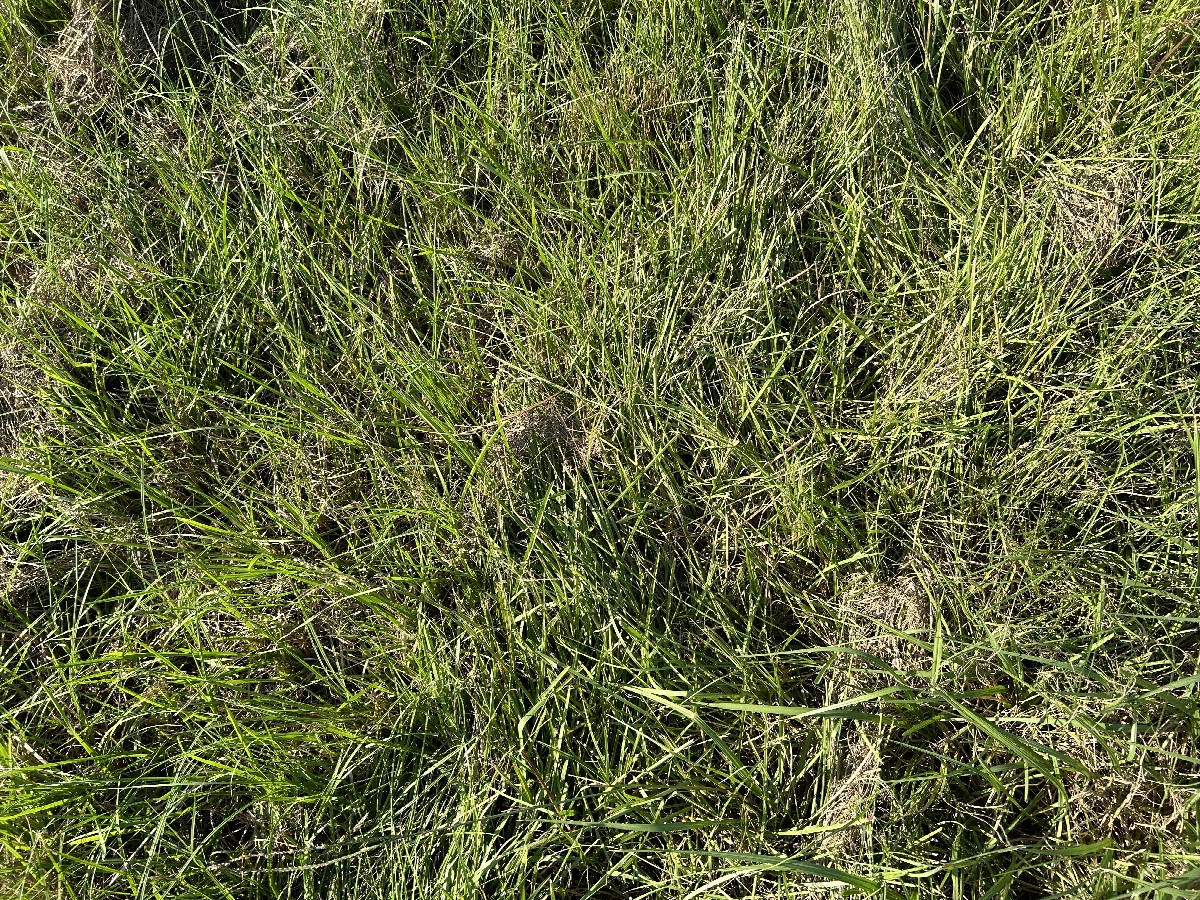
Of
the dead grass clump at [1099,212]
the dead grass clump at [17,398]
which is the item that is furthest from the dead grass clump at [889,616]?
the dead grass clump at [17,398]

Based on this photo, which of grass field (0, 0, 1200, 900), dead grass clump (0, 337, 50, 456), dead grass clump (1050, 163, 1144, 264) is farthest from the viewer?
dead grass clump (0, 337, 50, 456)

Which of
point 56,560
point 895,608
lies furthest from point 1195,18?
point 56,560

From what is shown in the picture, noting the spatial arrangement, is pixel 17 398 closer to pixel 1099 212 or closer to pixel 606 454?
pixel 606 454

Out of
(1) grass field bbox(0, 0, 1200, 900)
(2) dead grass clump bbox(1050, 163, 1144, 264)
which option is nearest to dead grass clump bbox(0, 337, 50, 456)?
(1) grass field bbox(0, 0, 1200, 900)

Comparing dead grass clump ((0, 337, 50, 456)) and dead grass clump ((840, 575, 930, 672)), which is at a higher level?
dead grass clump ((0, 337, 50, 456))

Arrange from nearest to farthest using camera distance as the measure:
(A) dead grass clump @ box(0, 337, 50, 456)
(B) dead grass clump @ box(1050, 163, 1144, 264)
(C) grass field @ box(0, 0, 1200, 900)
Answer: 1. (C) grass field @ box(0, 0, 1200, 900)
2. (B) dead grass clump @ box(1050, 163, 1144, 264)
3. (A) dead grass clump @ box(0, 337, 50, 456)

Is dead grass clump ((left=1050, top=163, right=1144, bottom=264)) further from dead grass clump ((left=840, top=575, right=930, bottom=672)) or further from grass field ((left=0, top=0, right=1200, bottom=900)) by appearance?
dead grass clump ((left=840, top=575, right=930, bottom=672))

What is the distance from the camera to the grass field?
1514 mm

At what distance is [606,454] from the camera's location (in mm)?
1760

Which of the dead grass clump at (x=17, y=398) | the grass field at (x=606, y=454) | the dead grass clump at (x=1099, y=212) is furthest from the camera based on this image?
the dead grass clump at (x=17, y=398)

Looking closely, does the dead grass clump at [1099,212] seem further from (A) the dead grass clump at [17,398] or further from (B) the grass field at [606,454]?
(A) the dead grass clump at [17,398]

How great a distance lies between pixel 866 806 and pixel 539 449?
A: 0.87 metres

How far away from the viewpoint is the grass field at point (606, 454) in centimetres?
151

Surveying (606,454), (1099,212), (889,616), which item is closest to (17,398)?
(606,454)
